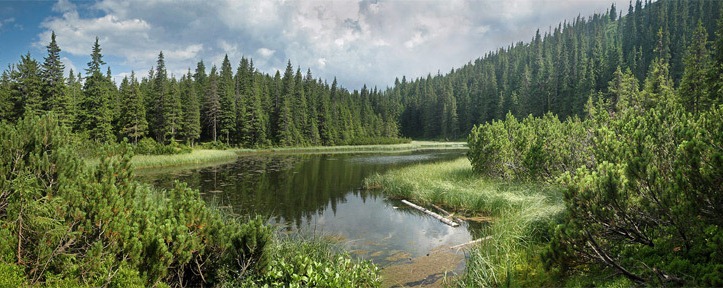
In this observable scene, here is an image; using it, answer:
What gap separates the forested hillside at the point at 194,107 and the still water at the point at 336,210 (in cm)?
2133

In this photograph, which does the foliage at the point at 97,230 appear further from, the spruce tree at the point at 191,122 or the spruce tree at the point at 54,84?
the spruce tree at the point at 191,122

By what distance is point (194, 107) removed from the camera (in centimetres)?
6044

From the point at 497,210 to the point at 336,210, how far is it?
6.97 meters

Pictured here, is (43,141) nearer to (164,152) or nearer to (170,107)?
(164,152)

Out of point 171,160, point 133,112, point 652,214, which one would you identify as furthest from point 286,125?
point 652,214

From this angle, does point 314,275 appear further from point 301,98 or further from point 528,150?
point 301,98

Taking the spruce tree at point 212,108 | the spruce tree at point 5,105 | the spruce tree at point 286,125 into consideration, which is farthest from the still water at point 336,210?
the spruce tree at point 286,125

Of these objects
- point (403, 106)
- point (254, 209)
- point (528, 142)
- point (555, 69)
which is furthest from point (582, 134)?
point (403, 106)

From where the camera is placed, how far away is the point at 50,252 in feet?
16.0

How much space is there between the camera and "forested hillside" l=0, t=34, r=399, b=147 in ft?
132

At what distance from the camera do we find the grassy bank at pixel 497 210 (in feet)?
23.6

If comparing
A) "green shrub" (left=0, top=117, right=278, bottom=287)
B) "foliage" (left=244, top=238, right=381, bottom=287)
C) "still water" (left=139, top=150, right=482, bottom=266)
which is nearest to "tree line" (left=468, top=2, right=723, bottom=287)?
"foliage" (left=244, top=238, right=381, bottom=287)

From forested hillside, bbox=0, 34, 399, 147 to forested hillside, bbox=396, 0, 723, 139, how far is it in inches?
912

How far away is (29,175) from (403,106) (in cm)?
13281
